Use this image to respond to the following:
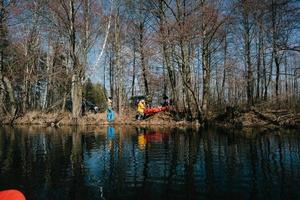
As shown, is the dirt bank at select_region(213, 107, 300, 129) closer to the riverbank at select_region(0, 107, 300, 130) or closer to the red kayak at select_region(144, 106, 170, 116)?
the riverbank at select_region(0, 107, 300, 130)

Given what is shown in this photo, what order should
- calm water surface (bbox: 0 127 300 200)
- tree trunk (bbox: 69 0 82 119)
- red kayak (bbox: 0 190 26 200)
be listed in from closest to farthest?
red kayak (bbox: 0 190 26 200) < calm water surface (bbox: 0 127 300 200) < tree trunk (bbox: 69 0 82 119)

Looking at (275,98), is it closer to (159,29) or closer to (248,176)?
(159,29)

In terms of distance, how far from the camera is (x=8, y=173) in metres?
12.6

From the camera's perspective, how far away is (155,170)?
1266 cm

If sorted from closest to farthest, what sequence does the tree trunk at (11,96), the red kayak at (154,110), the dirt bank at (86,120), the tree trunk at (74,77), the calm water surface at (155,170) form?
1. the calm water surface at (155,170)
2. the dirt bank at (86,120)
3. the red kayak at (154,110)
4. the tree trunk at (74,77)
5. the tree trunk at (11,96)

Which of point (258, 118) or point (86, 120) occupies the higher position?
point (258, 118)

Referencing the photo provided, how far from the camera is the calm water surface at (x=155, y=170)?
989cm

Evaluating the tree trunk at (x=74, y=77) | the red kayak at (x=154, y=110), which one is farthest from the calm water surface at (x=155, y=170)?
the tree trunk at (x=74, y=77)

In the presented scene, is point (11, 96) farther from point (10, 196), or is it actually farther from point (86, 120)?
point (10, 196)

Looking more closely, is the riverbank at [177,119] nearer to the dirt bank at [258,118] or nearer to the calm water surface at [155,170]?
the dirt bank at [258,118]

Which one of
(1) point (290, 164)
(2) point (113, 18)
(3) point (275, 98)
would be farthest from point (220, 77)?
(1) point (290, 164)

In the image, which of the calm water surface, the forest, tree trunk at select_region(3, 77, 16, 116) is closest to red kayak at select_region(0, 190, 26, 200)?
the calm water surface

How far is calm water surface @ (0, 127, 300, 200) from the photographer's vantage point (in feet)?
32.4

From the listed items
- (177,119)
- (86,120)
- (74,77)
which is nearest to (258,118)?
(177,119)
